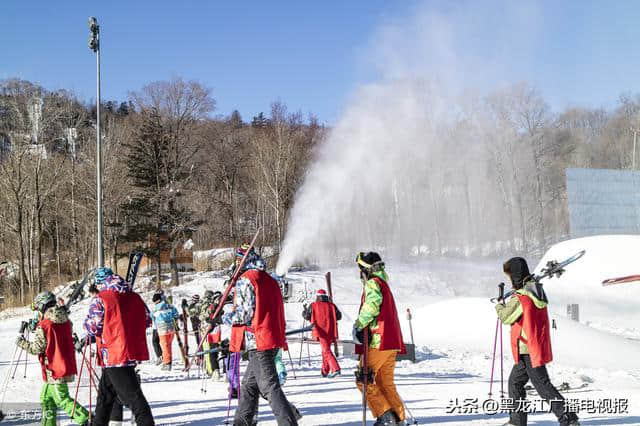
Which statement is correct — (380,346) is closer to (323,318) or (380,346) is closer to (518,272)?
(518,272)

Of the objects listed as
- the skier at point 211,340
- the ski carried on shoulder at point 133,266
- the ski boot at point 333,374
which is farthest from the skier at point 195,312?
the ski carried on shoulder at point 133,266

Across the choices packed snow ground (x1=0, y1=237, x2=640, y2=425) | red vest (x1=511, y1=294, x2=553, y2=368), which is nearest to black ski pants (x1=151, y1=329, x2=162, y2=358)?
packed snow ground (x1=0, y1=237, x2=640, y2=425)

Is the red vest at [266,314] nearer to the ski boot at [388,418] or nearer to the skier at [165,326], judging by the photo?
the ski boot at [388,418]

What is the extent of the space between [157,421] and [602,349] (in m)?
12.1

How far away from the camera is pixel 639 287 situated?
28219 millimetres

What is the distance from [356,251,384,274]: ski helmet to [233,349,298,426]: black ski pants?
3.87 ft

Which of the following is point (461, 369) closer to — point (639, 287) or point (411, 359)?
point (411, 359)

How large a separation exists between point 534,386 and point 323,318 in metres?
5.29

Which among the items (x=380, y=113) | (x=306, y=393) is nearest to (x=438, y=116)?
(x=380, y=113)

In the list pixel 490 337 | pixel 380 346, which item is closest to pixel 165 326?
pixel 380 346

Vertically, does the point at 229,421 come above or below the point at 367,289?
below

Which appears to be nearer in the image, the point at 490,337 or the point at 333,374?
the point at 333,374

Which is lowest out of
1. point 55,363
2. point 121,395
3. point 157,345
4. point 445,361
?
point 445,361

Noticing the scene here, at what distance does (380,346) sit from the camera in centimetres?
557
